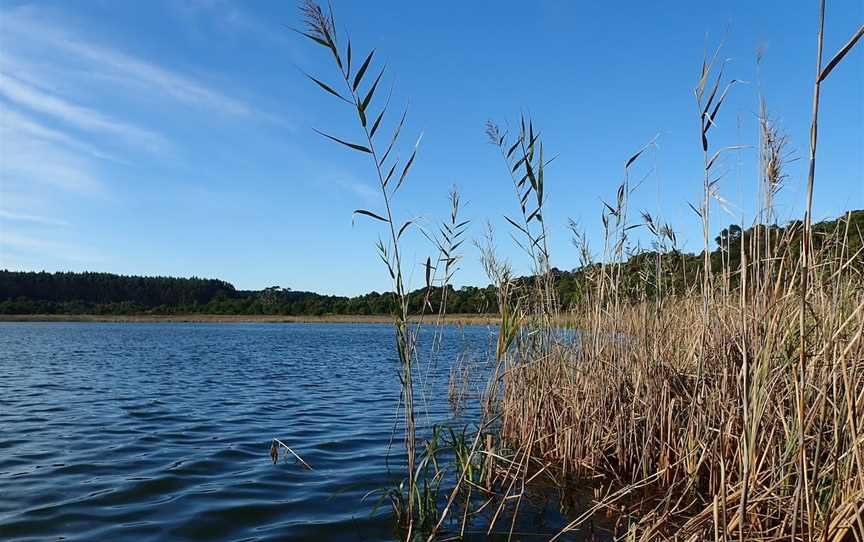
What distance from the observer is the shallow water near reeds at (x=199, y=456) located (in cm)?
458

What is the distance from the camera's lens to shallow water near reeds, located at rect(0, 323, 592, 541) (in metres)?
4.58

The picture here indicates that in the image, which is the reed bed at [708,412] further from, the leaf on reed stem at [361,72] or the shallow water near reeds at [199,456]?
the leaf on reed stem at [361,72]

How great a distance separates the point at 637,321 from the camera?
17.9 feet

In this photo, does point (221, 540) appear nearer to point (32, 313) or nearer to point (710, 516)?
point (710, 516)

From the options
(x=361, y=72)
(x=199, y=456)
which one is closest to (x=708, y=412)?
(x=361, y=72)

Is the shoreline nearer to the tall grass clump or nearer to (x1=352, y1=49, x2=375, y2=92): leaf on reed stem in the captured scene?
the tall grass clump

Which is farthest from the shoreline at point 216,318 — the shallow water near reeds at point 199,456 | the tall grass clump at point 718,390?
the tall grass clump at point 718,390

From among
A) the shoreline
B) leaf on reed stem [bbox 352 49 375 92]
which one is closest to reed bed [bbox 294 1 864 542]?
leaf on reed stem [bbox 352 49 375 92]

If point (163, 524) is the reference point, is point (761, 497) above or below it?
above

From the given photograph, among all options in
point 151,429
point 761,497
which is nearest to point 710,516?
point 761,497

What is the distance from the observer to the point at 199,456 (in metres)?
6.80

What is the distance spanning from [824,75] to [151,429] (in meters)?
8.68

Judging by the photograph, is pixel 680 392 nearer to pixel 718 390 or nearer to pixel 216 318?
pixel 718 390

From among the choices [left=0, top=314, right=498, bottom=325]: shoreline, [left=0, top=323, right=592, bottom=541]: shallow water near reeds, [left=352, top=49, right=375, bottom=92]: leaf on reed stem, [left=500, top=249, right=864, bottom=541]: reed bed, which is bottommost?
[left=0, top=323, right=592, bottom=541]: shallow water near reeds
